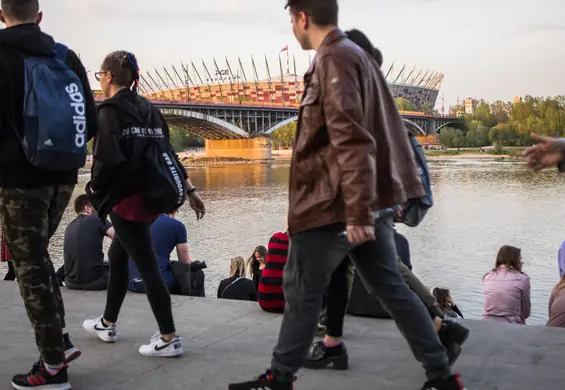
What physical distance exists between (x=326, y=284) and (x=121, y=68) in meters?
1.60

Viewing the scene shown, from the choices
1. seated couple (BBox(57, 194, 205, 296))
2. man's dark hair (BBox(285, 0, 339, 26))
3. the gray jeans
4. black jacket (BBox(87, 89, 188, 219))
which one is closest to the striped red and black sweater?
seated couple (BBox(57, 194, 205, 296))

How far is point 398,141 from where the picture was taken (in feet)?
9.48

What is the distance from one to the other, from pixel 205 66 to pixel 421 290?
11724 centimetres

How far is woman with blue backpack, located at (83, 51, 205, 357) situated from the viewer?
11.6 ft

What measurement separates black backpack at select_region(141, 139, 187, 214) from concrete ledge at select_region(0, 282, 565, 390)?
773mm

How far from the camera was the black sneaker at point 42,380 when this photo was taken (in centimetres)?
315

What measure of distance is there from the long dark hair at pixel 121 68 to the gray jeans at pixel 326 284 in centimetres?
139

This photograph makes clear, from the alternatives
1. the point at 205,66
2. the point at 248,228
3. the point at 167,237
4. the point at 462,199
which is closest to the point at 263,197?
the point at 462,199

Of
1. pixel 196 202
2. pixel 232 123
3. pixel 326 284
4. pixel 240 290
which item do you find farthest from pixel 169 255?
pixel 232 123

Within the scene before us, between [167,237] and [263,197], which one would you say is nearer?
[167,237]

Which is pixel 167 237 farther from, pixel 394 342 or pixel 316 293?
pixel 316 293

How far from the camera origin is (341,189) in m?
2.66

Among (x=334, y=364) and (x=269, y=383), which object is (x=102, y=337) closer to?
(x=334, y=364)

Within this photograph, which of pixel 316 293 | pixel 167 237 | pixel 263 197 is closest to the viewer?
pixel 316 293
